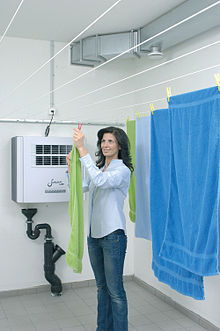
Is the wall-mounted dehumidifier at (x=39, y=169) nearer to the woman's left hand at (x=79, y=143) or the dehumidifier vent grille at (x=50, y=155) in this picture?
the dehumidifier vent grille at (x=50, y=155)

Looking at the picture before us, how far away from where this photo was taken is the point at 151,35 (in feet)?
10.6

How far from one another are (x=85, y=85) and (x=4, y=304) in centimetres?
227

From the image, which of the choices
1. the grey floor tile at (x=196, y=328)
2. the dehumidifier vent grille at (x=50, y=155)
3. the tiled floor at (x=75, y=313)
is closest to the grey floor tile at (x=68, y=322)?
the tiled floor at (x=75, y=313)

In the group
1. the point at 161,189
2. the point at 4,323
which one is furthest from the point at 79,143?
the point at 4,323

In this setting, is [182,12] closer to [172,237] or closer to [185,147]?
[185,147]

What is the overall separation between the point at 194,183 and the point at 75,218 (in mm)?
908

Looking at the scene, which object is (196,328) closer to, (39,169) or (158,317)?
(158,317)

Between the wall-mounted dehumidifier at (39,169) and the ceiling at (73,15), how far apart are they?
38.7 inches

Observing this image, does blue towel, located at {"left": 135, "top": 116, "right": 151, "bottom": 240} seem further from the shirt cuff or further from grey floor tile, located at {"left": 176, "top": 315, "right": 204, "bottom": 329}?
grey floor tile, located at {"left": 176, "top": 315, "right": 204, "bottom": 329}

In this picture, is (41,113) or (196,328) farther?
(41,113)

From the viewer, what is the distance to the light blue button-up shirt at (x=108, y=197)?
2527mm

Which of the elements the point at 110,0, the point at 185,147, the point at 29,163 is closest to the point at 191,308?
the point at 185,147

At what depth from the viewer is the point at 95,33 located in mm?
3574

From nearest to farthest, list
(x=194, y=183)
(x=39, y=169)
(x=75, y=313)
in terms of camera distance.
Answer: (x=194, y=183) < (x=75, y=313) < (x=39, y=169)
